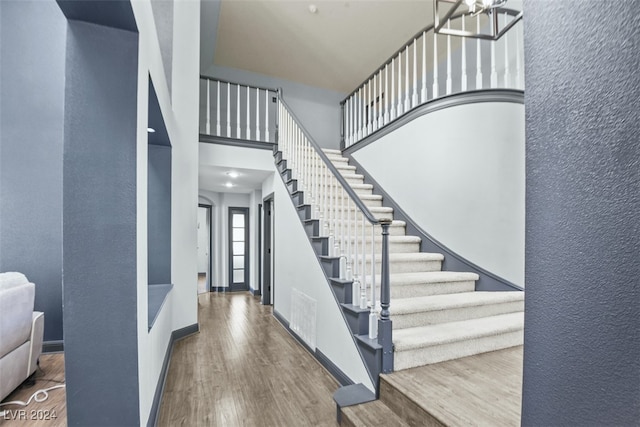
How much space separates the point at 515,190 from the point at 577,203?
2656mm

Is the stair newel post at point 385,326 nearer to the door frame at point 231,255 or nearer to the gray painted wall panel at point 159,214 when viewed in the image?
the gray painted wall panel at point 159,214

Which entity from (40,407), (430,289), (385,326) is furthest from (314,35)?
(40,407)

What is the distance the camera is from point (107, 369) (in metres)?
1.39

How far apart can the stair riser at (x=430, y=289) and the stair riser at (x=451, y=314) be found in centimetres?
30

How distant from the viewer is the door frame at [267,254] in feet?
18.0

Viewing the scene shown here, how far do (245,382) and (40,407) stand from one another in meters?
1.45

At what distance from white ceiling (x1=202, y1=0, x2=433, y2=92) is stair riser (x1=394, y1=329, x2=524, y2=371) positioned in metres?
4.98

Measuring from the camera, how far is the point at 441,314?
2576mm

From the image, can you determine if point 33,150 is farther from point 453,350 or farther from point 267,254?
point 453,350

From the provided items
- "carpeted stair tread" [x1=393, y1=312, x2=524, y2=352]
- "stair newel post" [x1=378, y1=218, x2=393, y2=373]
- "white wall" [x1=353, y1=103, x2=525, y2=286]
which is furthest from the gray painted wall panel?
"white wall" [x1=353, y1=103, x2=525, y2=286]

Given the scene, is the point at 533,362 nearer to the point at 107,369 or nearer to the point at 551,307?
the point at 551,307

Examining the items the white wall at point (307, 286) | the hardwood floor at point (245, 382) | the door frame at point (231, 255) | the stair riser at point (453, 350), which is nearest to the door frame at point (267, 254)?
the white wall at point (307, 286)

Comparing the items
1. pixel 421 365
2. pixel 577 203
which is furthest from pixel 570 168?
pixel 421 365

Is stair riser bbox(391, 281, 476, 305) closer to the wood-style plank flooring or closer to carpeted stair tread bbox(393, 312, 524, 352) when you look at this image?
carpeted stair tread bbox(393, 312, 524, 352)
